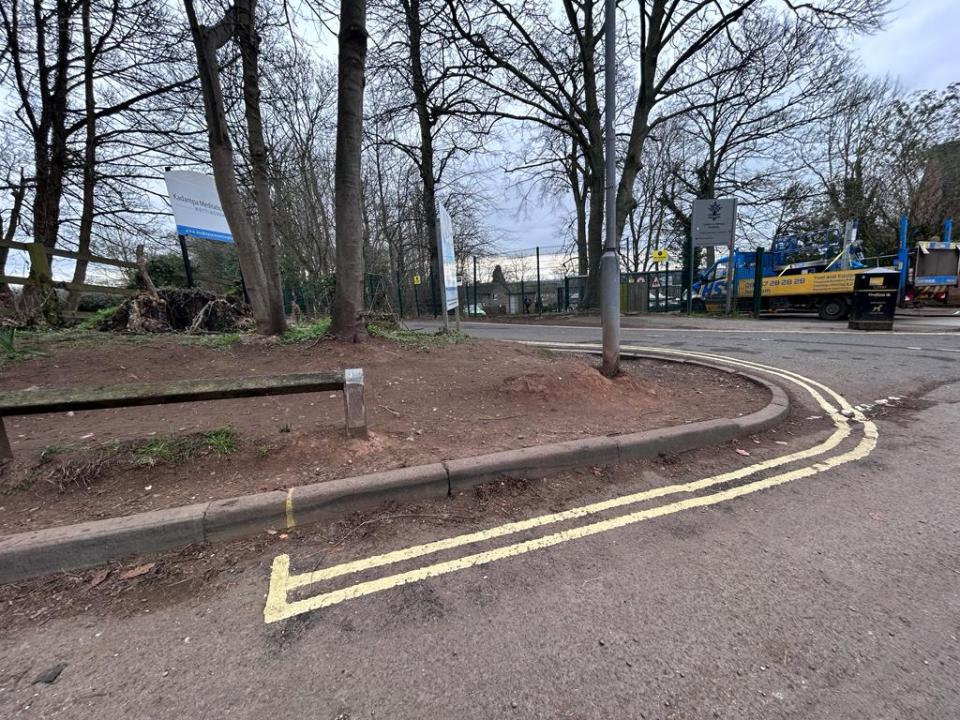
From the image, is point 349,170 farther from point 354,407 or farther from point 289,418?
point 354,407

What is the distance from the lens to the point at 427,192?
60.8 ft

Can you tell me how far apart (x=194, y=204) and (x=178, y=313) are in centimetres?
297

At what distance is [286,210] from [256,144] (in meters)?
14.6

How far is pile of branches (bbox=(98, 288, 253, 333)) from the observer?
8.48 m

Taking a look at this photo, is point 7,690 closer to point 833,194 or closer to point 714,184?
point 714,184

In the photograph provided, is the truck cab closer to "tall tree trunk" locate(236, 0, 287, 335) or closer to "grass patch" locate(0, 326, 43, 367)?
"tall tree trunk" locate(236, 0, 287, 335)

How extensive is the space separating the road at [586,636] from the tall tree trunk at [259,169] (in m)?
6.16

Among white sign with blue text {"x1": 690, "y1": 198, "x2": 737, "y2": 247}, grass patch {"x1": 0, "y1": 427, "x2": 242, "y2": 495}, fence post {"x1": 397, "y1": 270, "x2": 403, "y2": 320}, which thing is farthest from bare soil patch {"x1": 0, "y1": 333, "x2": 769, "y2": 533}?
fence post {"x1": 397, "y1": 270, "x2": 403, "y2": 320}

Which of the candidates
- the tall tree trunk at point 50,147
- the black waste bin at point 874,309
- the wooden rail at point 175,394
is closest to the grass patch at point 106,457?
the wooden rail at point 175,394

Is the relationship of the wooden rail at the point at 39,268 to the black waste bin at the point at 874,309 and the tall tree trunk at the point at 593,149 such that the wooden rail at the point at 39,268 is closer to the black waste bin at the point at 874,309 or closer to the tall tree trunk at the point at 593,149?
the tall tree trunk at the point at 593,149

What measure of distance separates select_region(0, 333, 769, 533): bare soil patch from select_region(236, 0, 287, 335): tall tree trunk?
108 centimetres

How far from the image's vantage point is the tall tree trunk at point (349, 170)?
21.5 ft

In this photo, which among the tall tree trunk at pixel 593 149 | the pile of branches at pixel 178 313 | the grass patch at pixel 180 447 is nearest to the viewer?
the grass patch at pixel 180 447

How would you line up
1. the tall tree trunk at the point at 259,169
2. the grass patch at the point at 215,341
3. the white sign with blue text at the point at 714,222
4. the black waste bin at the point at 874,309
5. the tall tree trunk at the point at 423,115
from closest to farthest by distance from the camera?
the grass patch at the point at 215,341
the tall tree trunk at the point at 259,169
the tall tree trunk at the point at 423,115
the black waste bin at the point at 874,309
the white sign with blue text at the point at 714,222
